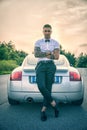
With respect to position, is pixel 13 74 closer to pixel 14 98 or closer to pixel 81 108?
pixel 14 98

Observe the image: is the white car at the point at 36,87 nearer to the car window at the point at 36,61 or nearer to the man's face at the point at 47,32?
the car window at the point at 36,61

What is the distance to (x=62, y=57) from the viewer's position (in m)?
5.74

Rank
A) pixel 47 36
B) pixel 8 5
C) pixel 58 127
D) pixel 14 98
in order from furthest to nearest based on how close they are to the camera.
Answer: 1. pixel 8 5
2. pixel 14 98
3. pixel 47 36
4. pixel 58 127

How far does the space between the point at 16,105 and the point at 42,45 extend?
1598 millimetres

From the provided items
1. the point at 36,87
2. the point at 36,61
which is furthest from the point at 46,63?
the point at 36,61

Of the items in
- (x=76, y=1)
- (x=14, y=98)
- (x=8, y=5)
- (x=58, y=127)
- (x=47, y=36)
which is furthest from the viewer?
(x=8, y=5)

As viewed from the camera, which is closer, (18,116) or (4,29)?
(18,116)

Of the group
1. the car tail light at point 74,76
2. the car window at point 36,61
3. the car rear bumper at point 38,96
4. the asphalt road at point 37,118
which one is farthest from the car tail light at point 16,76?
the car tail light at point 74,76

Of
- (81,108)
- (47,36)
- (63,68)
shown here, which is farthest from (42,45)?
(81,108)

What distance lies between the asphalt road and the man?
0.83 ft

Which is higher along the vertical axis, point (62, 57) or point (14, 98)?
point (62, 57)

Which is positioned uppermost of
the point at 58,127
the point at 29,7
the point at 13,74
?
the point at 29,7

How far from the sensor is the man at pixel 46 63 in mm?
4410

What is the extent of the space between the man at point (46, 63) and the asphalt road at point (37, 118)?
252 mm
